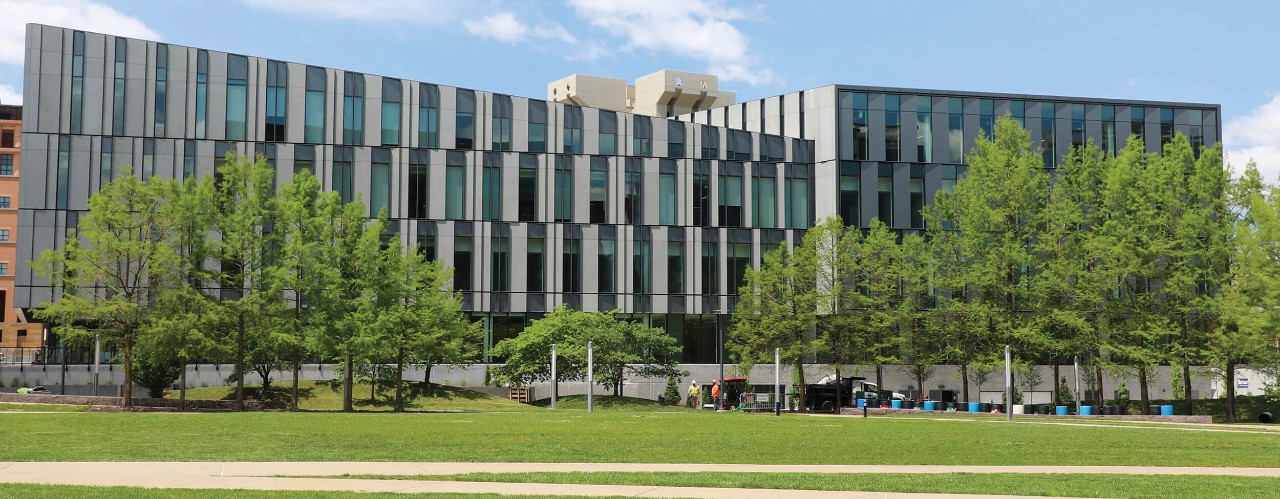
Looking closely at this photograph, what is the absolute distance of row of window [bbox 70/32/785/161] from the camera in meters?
75.6

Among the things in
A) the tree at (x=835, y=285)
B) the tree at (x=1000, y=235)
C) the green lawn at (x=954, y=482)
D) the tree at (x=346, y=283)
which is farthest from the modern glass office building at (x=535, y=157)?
the green lawn at (x=954, y=482)

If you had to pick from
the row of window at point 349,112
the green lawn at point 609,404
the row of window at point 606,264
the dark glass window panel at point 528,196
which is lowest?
the green lawn at point 609,404

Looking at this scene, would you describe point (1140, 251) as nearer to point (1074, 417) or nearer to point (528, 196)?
point (1074, 417)

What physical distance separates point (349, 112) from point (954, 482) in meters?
66.6

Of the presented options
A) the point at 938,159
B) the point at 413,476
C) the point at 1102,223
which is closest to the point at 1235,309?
the point at 1102,223

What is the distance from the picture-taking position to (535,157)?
80.7 metres

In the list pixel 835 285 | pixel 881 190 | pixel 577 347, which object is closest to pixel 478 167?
pixel 577 347

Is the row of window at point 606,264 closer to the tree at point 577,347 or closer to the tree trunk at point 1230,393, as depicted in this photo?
the tree at point 577,347

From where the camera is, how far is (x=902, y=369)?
243 ft

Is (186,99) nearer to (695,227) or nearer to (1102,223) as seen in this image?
(695,227)

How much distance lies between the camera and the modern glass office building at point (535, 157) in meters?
75.2

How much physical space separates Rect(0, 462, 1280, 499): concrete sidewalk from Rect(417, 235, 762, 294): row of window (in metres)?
59.9

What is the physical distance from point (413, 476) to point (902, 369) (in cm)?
6032

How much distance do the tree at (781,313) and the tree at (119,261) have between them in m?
30.1
